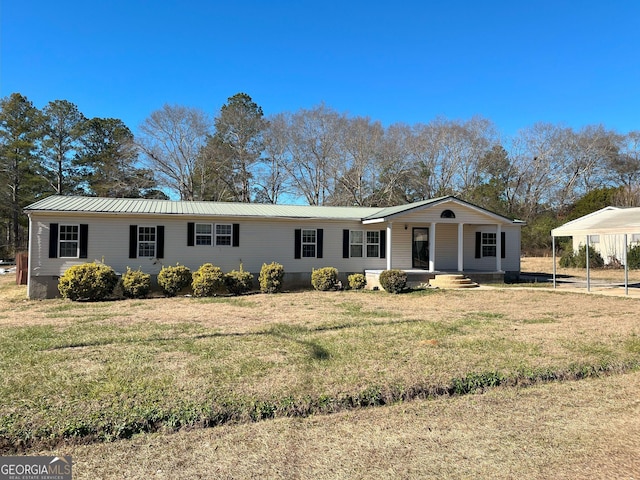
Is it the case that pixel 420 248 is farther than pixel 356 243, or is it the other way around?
pixel 420 248

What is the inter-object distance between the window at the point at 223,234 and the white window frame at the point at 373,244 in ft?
18.5

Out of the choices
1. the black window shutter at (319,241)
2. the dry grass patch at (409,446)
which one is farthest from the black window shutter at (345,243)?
the dry grass patch at (409,446)

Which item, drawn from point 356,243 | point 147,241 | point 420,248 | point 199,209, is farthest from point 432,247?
point 147,241

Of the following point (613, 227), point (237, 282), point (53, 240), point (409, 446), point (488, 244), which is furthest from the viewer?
point (488, 244)

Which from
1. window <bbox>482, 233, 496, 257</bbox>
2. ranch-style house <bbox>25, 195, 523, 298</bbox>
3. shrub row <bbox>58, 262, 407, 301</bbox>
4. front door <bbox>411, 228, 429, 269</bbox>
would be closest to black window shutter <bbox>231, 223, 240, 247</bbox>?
ranch-style house <bbox>25, 195, 523, 298</bbox>

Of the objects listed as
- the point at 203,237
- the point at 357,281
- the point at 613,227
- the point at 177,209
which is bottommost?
the point at 357,281

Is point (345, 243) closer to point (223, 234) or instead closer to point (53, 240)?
point (223, 234)

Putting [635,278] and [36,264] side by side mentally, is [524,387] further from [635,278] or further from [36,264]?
[635,278]

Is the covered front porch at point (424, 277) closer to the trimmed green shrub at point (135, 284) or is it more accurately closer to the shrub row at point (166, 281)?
the shrub row at point (166, 281)

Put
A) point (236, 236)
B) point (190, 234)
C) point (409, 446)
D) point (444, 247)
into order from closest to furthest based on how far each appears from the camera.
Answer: point (409, 446)
point (190, 234)
point (236, 236)
point (444, 247)

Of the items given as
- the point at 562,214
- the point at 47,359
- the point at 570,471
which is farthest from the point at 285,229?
the point at 562,214

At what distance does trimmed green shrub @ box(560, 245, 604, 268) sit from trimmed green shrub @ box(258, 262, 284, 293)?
1885cm

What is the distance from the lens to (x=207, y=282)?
44.3ft

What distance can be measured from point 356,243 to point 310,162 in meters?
18.9
